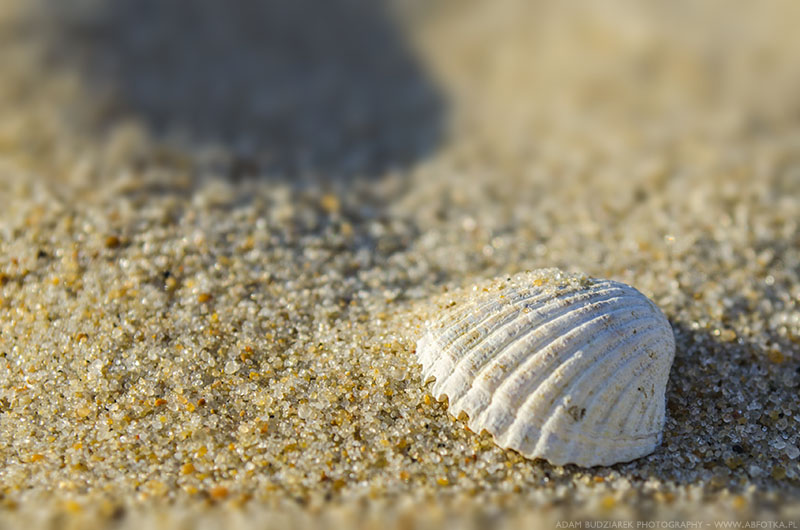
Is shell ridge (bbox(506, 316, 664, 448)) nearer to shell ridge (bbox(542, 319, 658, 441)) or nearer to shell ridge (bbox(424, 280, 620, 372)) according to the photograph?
shell ridge (bbox(542, 319, 658, 441))

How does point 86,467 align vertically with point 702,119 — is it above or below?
below

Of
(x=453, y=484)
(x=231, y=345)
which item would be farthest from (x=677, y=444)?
(x=231, y=345)

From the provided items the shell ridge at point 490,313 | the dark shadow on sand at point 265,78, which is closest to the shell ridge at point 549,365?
the shell ridge at point 490,313

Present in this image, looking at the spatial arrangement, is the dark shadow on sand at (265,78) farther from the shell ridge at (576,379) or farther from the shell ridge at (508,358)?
the shell ridge at (576,379)

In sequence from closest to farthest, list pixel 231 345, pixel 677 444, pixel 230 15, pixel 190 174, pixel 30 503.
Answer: pixel 30 503
pixel 677 444
pixel 231 345
pixel 190 174
pixel 230 15

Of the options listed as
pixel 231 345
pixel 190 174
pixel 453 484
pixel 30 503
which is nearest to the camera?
pixel 30 503

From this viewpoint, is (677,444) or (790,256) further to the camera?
(790,256)

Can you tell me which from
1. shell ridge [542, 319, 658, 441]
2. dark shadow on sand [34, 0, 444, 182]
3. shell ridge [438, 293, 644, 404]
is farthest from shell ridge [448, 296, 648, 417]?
dark shadow on sand [34, 0, 444, 182]

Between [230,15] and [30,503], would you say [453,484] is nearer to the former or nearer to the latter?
[30,503]
